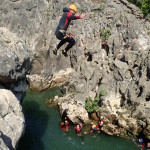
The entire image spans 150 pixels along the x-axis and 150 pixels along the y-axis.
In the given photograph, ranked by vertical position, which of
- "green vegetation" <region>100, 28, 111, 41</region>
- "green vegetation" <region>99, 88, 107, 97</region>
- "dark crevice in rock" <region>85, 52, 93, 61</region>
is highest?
"green vegetation" <region>100, 28, 111, 41</region>

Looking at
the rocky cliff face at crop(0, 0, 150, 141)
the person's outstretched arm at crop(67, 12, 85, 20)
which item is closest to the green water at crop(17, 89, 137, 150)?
the rocky cliff face at crop(0, 0, 150, 141)

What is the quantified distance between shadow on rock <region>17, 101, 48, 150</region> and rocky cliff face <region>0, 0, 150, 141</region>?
8.09 ft

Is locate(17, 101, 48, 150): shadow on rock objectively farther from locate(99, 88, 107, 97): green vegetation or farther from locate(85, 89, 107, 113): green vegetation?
locate(99, 88, 107, 97): green vegetation

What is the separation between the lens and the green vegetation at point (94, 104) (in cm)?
2595

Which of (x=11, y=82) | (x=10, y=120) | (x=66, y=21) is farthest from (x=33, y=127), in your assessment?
(x=66, y=21)

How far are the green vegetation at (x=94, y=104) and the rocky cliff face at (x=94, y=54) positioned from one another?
1.73ft

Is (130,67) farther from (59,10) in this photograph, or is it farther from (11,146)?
(11,146)

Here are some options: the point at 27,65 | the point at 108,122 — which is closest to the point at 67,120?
the point at 108,122

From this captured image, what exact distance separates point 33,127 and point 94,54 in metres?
11.3

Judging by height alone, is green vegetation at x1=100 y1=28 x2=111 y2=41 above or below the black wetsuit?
below

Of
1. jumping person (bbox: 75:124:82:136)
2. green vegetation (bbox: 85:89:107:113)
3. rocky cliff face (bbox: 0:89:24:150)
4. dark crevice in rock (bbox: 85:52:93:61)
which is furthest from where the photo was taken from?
dark crevice in rock (bbox: 85:52:93:61)

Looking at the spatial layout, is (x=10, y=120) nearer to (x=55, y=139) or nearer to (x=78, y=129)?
(x=55, y=139)

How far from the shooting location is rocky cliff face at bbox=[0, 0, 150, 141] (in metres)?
25.5

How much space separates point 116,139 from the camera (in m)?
23.3
